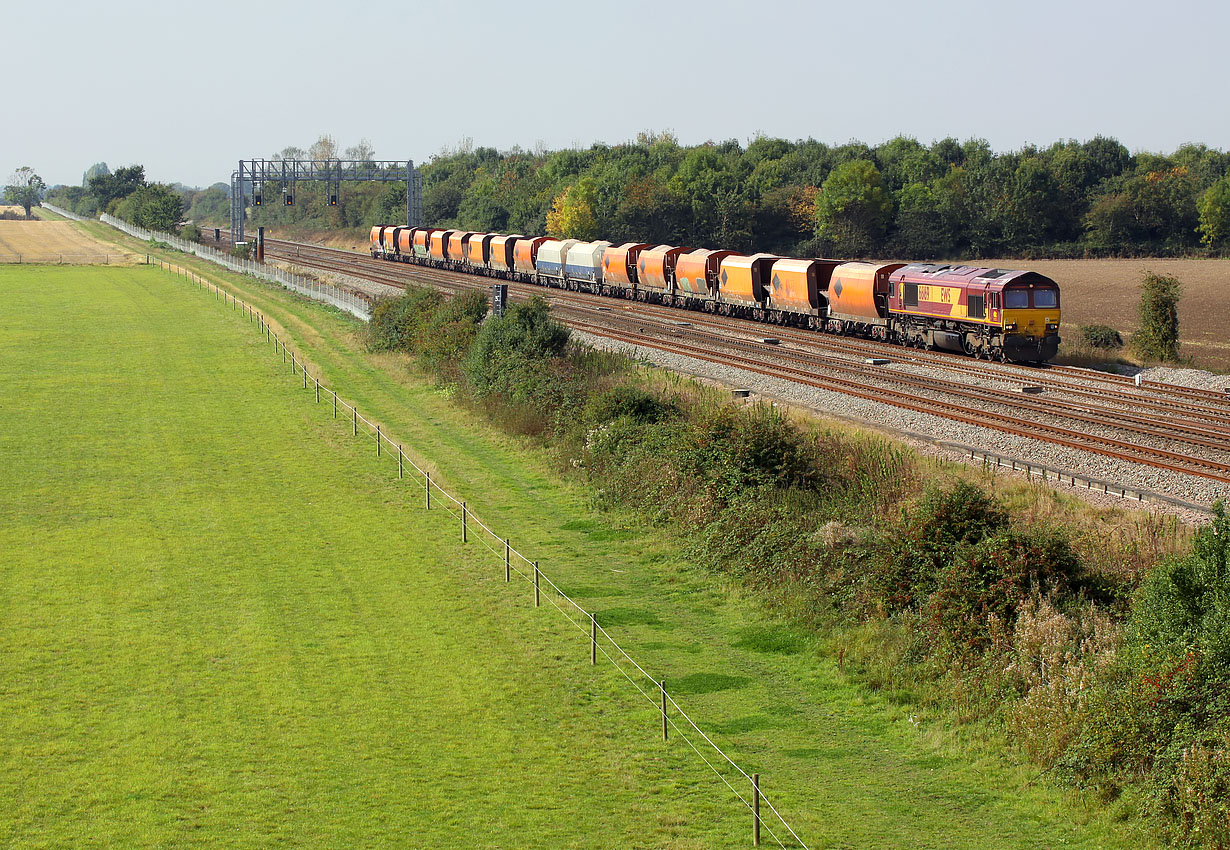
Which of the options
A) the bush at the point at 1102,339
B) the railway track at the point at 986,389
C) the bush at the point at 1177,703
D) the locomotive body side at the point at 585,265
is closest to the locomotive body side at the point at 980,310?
the railway track at the point at 986,389

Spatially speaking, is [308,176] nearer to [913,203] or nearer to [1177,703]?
[913,203]

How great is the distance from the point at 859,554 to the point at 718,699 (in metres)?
4.43

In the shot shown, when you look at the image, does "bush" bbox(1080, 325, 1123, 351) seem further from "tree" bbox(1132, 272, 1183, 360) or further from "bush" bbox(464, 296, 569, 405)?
"bush" bbox(464, 296, 569, 405)

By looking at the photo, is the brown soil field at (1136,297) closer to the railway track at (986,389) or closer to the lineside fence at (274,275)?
the railway track at (986,389)

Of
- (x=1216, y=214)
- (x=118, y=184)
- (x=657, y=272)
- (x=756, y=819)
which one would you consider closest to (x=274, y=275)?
(x=657, y=272)

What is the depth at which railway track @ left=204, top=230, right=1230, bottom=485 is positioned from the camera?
1137 inches

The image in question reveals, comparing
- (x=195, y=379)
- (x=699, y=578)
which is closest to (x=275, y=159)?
(x=195, y=379)

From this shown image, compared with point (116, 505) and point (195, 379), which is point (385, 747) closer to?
point (116, 505)

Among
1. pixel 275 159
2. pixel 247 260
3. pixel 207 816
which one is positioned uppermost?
pixel 275 159

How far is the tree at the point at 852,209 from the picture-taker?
126m

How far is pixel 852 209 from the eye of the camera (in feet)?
417

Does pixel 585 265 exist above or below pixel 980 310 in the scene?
above

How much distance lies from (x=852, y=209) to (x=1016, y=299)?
87.1 metres

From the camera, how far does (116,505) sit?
2714cm
